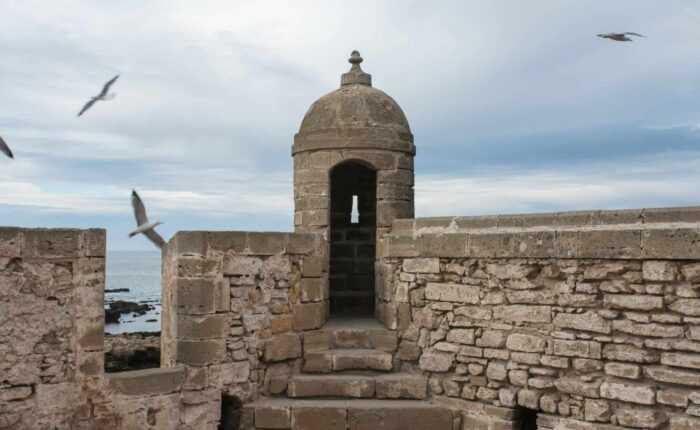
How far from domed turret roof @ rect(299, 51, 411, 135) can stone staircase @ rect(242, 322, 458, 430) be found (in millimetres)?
2837

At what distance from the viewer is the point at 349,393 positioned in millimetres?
7992

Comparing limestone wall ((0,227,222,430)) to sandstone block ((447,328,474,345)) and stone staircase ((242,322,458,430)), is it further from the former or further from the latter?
sandstone block ((447,328,474,345))

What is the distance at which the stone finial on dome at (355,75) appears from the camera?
1035 centimetres

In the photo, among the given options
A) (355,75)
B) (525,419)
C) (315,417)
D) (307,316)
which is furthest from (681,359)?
(355,75)

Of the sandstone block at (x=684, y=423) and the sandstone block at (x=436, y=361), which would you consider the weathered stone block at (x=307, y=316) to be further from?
the sandstone block at (x=684, y=423)

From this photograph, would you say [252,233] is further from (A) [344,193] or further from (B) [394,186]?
(A) [344,193]

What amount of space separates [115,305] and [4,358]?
33.8 metres

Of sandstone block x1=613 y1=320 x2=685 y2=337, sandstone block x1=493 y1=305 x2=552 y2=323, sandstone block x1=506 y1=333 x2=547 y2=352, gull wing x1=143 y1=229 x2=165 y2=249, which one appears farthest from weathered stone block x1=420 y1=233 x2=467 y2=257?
gull wing x1=143 y1=229 x2=165 y2=249

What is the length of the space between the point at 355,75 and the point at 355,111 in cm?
82

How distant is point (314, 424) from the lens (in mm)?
7711

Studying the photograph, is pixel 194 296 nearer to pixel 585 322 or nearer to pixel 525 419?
pixel 525 419

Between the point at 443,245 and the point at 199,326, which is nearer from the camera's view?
the point at 199,326

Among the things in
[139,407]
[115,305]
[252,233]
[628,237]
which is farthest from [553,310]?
[115,305]

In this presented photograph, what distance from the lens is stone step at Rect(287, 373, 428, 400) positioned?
26.2 feet
